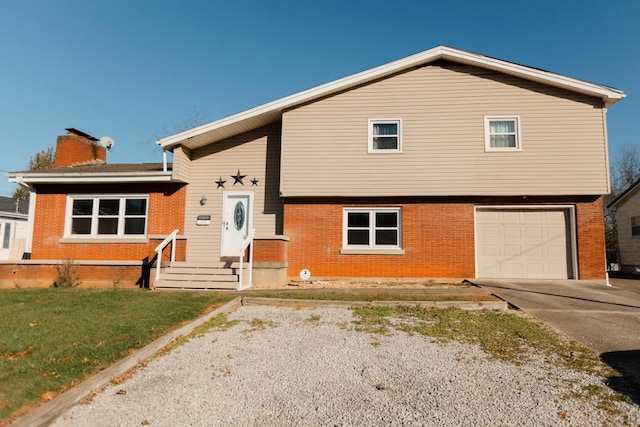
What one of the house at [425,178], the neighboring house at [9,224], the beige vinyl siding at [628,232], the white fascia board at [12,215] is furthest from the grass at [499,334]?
the white fascia board at [12,215]

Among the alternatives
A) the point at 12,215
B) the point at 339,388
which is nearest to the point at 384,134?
the point at 339,388

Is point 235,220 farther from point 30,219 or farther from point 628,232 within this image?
point 628,232

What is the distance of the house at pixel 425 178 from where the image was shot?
1202 centimetres

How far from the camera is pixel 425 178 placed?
1234 cm

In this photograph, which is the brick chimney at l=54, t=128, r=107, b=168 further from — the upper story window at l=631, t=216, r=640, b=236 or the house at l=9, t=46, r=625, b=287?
the upper story window at l=631, t=216, r=640, b=236

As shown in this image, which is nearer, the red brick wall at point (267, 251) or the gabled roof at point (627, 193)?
the red brick wall at point (267, 251)

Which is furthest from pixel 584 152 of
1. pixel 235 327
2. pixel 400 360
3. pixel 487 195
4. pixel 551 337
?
pixel 235 327

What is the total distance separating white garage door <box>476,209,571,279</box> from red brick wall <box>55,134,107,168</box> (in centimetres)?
1577

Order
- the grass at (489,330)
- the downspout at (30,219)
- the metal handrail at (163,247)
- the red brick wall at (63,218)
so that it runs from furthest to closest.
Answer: the downspout at (30,219)
the red brick wall at (63,218)
the metal handrail at (163,247)
the grass at (489,330)

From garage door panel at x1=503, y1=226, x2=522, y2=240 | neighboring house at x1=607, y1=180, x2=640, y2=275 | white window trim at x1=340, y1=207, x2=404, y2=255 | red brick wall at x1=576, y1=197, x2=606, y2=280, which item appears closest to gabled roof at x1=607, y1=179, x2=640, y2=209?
neighboring house at x1=607, y1=180, x2=640, y2=275

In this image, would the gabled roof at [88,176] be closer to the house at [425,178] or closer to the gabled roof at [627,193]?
the house at [425,178]

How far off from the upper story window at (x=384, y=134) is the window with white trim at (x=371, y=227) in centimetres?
202

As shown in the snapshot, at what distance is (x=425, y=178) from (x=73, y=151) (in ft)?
46.5

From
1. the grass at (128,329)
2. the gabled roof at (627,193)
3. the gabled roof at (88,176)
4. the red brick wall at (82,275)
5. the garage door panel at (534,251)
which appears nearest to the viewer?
the grass at (128,329)
